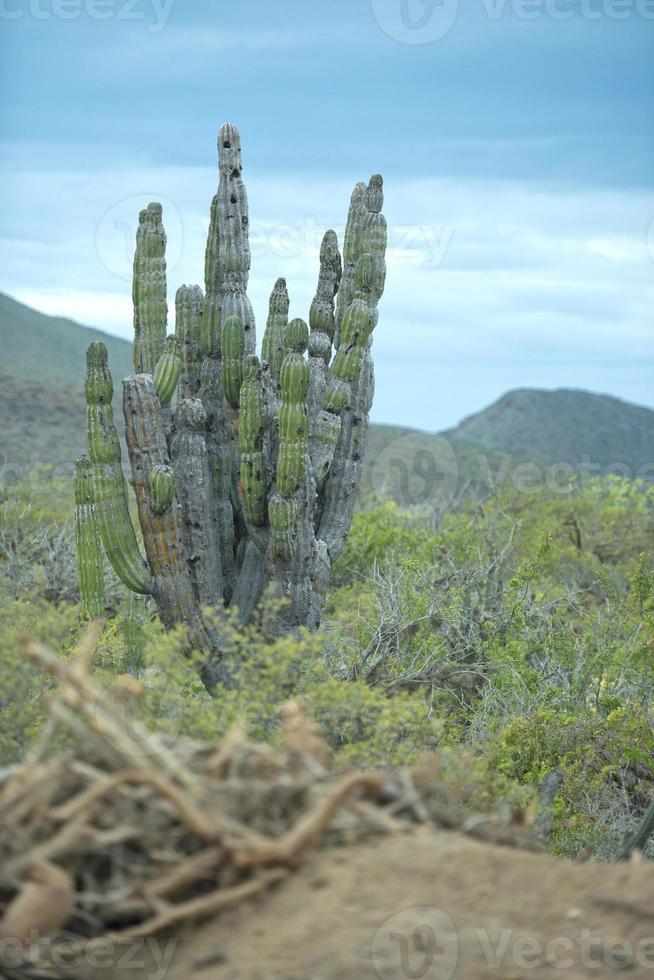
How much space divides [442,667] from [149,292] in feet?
12.9

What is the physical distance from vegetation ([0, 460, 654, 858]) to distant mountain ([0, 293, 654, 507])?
64.8 feet

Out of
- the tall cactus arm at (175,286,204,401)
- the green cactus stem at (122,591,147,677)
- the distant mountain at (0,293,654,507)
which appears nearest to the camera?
the green cactus stem at (122,591,147,677)

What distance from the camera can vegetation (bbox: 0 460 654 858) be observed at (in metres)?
5.15

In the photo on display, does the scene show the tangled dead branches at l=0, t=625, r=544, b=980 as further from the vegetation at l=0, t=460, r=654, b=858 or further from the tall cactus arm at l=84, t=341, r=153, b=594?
the tall cactus arm at l=84, t=341, r=153, b=594

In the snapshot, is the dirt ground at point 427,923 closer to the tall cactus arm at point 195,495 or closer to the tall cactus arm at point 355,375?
the tall cactus arm at point 195,495

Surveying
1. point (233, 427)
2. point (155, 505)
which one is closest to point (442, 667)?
point (233, 427)

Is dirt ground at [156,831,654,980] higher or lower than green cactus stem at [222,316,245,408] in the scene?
lower

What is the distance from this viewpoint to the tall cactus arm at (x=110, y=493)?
8117 mm

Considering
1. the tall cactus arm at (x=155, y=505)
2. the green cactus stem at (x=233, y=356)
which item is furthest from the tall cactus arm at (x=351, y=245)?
the tall cactus arm at (x=155, y=505)

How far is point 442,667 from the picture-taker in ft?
30.6

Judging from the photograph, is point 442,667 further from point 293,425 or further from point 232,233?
point 232,233

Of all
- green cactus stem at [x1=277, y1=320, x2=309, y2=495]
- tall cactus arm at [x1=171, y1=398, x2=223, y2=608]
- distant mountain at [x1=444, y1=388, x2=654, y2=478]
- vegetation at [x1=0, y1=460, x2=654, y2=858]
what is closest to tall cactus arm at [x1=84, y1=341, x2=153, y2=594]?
tall cactus arm at [x1=171, y1=398, x2=223, y2=608]

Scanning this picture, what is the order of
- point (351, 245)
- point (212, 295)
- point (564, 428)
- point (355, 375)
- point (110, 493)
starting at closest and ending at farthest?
point (110, 493) < point (355, 375) < point (212, 295) < point (351, 245) < point (564, 428)

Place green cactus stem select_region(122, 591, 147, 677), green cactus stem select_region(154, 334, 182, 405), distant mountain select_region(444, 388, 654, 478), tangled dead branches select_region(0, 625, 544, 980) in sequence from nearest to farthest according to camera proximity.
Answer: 1. tangled dead branches select_region(0, 625, 544, 980)
2. green cactus stem select_region(154, 334, 182, 405)
3. green cactus stem select_region(122, 591, 147, 677)
4. distant mountain select_region(444, 388, 654, 478)
